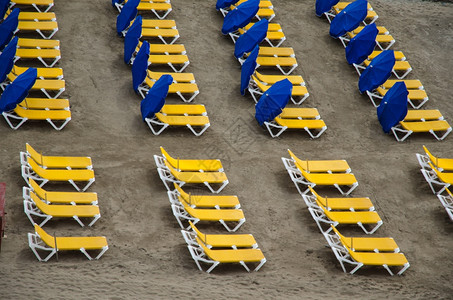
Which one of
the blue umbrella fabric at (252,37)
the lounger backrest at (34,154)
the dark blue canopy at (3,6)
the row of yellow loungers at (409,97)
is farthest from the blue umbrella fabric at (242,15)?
the lounger backrest at (34,154)

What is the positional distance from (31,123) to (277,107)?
5554 mm

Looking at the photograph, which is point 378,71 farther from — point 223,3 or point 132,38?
point 132,38

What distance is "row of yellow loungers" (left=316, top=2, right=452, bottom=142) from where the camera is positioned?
2042 cm

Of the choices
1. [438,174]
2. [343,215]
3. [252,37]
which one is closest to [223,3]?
[252,37]

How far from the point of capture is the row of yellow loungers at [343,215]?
16.5 meters

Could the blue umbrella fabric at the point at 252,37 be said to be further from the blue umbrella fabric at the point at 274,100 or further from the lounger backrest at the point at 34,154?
the lounger backrest at the point at 34,154

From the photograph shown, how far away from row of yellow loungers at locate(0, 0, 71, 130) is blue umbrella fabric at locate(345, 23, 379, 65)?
7374mm

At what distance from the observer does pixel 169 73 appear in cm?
2125

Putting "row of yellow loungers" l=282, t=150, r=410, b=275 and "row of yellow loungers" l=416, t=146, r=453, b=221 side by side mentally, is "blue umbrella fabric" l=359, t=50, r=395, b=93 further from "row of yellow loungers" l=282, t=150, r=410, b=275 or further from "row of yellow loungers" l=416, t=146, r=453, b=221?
"row of yellow loungers" l=282, t=150, r=410, b=275

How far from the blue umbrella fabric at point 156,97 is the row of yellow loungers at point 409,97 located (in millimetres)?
5308

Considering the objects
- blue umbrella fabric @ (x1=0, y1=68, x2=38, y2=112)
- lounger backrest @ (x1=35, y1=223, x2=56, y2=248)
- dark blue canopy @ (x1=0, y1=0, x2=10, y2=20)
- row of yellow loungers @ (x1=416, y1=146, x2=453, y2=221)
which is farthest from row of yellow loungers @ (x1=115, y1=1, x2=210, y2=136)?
row of yellow loungers @ (x1=416, y1=146, x2=453, y2=221)

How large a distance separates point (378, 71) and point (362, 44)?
116 centimetres

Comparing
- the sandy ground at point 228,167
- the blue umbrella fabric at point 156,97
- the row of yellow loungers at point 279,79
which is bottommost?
the sandy ground at point 228,167

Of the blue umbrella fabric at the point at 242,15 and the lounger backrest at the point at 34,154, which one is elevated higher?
the blue umbrella fabric at the point at 242,15
